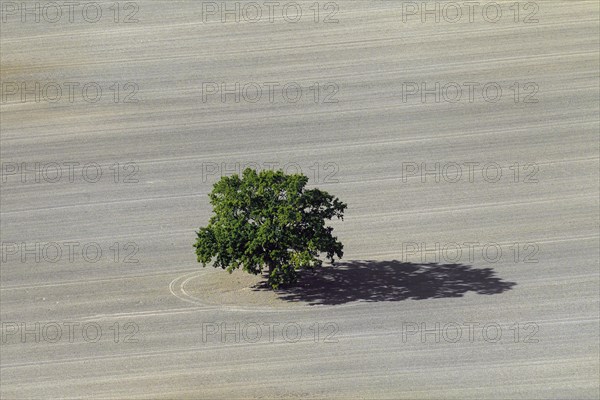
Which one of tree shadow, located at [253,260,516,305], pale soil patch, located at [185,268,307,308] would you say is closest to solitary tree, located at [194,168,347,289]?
pale soil patch, located at [185,268,307,308]

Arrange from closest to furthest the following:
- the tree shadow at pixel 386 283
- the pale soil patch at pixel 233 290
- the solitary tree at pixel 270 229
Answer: the solitary tree at pixel 270 229, the pale soil patch at pixel 233 290, the tree shadow at pixel 386 283

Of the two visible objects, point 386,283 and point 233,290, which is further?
point 386,283

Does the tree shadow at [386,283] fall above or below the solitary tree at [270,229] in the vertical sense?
below

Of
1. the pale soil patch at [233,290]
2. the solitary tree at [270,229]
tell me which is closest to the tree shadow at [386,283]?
the pale soil patch at [233,290]

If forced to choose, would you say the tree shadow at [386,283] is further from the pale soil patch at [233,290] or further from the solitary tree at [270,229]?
the solitary tree at [270,229]

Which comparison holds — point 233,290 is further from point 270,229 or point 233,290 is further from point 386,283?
point 386,283

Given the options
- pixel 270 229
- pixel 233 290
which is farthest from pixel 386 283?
pixel 233 290

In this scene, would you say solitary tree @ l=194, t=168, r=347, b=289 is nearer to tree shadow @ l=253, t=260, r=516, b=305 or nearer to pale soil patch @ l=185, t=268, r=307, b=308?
pale soil patch @ l=185, t=268, r=307, b=308
